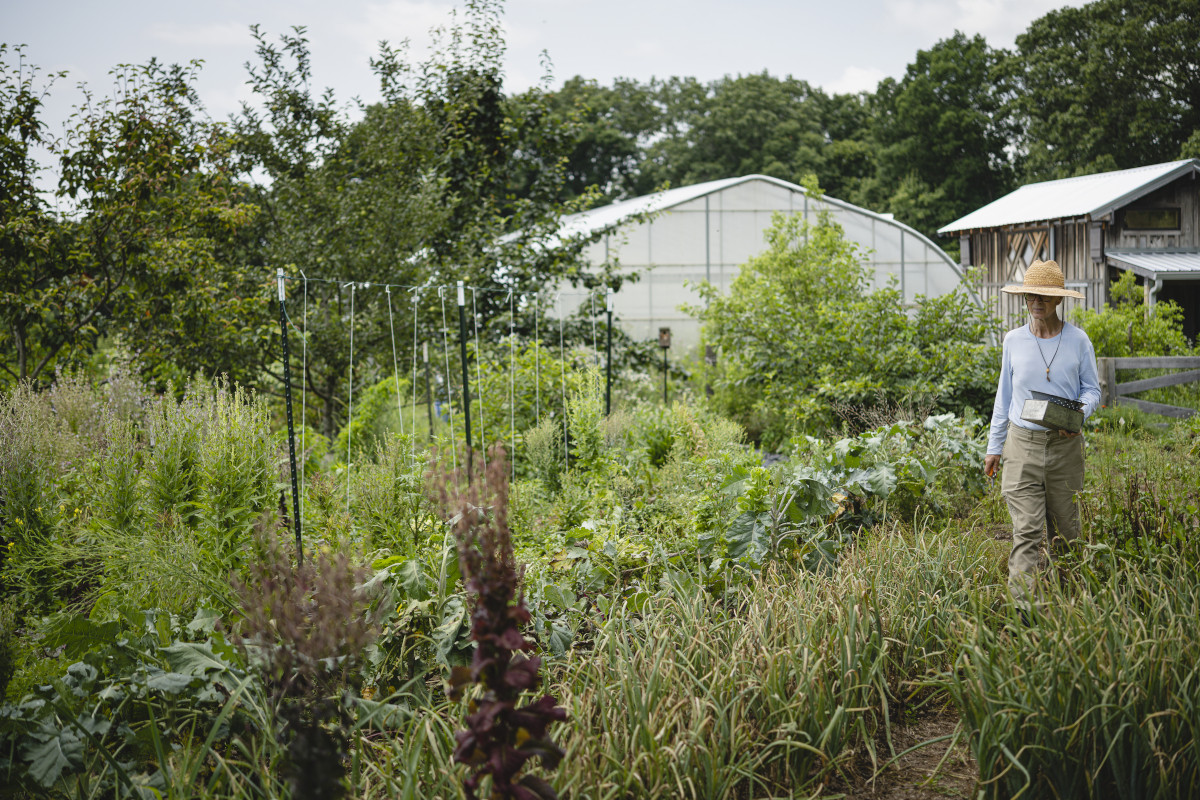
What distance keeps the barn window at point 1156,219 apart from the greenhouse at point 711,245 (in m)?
4.97

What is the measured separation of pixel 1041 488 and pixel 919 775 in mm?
1843

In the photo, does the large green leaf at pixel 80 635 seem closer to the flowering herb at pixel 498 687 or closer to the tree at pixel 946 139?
the flowering herb at pixel 498 687

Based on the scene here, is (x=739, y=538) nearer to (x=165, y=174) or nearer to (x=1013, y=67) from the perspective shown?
(x=165, y=174)

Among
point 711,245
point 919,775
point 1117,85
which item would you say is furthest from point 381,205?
point 1117,85

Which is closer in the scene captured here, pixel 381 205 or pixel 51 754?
pixel 51 754

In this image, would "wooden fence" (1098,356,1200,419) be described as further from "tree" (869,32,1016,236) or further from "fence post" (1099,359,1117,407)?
"tree" (869,32,1016,236)

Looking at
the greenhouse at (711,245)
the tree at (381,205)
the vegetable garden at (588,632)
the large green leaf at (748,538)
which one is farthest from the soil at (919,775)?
the greenhouse at (711,245)

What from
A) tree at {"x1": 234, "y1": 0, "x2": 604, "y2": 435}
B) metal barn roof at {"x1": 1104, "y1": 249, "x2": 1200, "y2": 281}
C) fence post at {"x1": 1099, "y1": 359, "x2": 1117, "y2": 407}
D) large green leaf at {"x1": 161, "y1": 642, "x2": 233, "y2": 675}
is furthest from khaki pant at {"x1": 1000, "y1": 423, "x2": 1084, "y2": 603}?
metal barn roof at {"x1": 1104, "y1": 249, "x2": 1200, "y2": 281}

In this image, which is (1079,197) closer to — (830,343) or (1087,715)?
(830,343)

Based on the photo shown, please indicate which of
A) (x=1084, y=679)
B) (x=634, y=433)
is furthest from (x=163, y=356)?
(x=1084, y=679)

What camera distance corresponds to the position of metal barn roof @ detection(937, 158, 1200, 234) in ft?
52.3

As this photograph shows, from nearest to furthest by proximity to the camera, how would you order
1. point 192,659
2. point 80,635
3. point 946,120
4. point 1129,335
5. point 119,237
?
point 192,659 → point 80,635 → point 119,237 → point 1129,335 → point 946,120

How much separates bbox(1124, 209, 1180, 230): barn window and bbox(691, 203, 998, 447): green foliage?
10.2 m

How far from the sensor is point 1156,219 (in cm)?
1670
